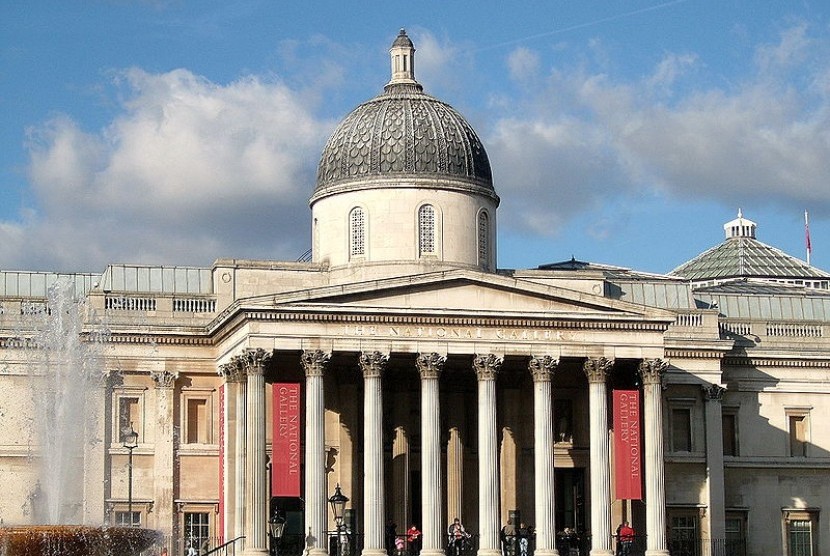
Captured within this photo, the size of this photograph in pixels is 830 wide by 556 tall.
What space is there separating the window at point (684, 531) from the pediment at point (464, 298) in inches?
473

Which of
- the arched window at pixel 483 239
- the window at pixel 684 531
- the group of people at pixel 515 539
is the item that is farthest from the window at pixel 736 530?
the arched window at pixel 483 239

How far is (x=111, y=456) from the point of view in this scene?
3086 inches

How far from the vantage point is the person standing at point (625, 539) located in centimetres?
7400

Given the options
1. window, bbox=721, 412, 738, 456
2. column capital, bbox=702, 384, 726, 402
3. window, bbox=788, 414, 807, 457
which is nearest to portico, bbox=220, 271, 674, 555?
column capital, bbox=702, 384, 726, 402

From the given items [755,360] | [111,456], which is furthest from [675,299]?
[111,456]

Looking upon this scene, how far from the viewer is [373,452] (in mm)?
71188

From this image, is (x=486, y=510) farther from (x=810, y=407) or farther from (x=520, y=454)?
(x=810, y=407)

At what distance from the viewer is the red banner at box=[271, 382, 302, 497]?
71.5 m

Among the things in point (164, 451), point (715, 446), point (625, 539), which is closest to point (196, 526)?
point (164, 451)

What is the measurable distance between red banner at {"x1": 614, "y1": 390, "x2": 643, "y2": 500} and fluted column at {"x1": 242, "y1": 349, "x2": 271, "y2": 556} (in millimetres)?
14383

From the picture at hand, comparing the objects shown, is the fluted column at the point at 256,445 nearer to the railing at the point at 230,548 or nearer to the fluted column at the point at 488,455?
the railing at the point at 230,548

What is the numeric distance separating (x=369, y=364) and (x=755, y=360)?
75.2 feet

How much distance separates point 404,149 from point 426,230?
11.8 ft

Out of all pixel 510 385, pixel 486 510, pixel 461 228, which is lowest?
pixel 486 510
